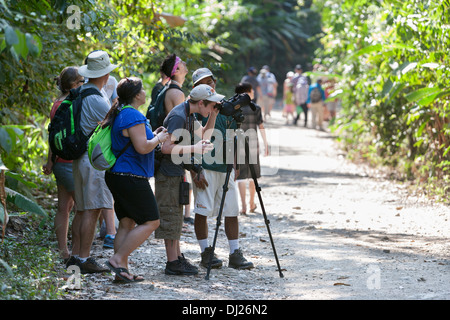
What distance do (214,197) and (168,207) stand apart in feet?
2.02

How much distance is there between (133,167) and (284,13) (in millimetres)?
31676

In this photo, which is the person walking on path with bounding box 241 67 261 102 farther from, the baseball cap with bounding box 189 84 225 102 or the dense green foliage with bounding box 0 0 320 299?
the baseball cap with bounding box 189 84 225 102

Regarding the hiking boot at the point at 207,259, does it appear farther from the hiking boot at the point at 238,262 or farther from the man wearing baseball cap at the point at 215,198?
the hiking boot at the point at 238,262

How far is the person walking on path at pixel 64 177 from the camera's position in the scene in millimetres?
6910

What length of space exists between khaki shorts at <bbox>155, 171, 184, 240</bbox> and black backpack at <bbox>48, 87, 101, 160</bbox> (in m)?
0.77

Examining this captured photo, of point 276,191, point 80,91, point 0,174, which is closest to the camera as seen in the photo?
point 0,174

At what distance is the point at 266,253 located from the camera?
793cm

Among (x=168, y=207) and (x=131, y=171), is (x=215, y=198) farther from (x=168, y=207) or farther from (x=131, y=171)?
(x=131, y=171)

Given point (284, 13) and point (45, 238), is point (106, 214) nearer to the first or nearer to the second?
point (45, 238)

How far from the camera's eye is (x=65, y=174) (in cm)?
689

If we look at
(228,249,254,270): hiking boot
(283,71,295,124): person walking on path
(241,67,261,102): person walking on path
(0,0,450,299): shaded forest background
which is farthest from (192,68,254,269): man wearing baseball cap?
(283,71,295,124): person walking on path

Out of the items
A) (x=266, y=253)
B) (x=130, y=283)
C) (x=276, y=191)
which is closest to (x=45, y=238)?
(x=130, y=283)

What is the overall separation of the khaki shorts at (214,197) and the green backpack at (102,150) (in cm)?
117

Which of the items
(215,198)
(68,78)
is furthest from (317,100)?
(68,78)
